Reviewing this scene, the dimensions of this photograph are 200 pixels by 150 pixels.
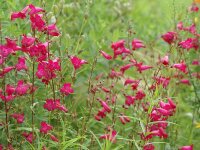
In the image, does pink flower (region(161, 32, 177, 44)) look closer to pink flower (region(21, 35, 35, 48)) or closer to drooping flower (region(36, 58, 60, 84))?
drooping flower (region(36, 58, 60, 84))

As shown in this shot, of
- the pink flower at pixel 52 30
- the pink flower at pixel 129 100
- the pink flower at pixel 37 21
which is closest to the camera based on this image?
the pink flower at pixel 37 21

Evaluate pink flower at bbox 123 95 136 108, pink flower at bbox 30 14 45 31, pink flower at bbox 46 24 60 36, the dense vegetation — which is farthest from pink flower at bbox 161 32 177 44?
pink flower at bbox 30 14 45 31

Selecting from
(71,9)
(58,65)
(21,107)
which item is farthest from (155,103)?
(71,9)

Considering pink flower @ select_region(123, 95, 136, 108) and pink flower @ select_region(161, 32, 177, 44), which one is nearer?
pink flower @ select_region(123, 95, 136, 108)

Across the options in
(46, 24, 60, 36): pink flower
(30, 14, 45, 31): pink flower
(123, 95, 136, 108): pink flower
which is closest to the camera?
(30, 14, 45, 31): pink flower

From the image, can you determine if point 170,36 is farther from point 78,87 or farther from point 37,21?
point 78,87

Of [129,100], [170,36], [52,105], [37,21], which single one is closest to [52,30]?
[37,21]

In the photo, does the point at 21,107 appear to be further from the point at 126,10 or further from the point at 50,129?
the point at 126,10

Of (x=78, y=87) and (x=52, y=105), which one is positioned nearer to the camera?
(x=52, y=105)

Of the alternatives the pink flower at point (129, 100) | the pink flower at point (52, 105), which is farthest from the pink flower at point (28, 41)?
the pink flower at point (129, 100)

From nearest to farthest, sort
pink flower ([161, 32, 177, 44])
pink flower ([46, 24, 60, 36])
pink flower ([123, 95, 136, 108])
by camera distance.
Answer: pink flower ([46, 24, 60, 36])
pink flower ([123, 95, 136, 108])
pink flower ([161, 32, 177, 44])

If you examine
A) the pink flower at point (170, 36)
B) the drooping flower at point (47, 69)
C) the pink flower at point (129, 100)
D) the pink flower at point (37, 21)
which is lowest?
the pink flower at point (129, 100)

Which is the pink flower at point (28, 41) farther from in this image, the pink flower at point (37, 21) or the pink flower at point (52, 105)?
the pink flower at point (52, 105)

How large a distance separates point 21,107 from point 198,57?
173cm
